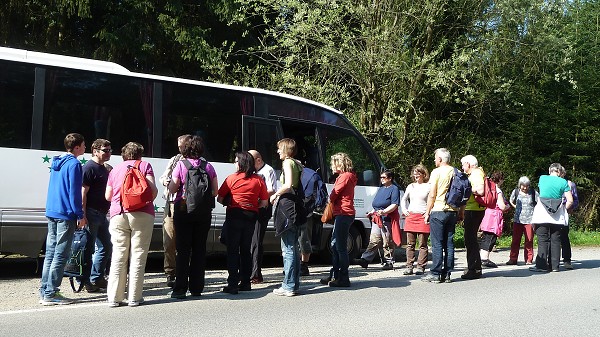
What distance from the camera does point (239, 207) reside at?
9.17 metres

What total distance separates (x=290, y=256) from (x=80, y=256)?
252cm

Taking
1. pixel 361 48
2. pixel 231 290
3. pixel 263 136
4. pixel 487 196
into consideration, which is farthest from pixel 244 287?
pixel 361 48

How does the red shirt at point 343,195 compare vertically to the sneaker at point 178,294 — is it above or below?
above

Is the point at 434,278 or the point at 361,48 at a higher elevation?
the point at 361,48

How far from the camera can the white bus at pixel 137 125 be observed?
10297 millimetres

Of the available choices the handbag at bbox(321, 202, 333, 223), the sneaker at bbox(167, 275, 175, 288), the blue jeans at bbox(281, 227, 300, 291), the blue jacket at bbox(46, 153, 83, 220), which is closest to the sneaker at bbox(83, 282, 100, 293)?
the sneaker at bbox(167, 275, 175, 288)

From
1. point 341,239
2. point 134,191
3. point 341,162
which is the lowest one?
point 341,239

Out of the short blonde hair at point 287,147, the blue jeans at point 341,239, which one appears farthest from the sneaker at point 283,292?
the short blonde hair at point 287,147

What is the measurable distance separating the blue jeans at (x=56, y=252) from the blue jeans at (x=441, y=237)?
5090mm

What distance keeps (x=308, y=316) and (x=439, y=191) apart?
3682 mm

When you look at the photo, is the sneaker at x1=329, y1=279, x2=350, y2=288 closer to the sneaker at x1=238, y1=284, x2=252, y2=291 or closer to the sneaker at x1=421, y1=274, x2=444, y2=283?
the sneaker at x1=238, y1=284, x2=252, y2=291

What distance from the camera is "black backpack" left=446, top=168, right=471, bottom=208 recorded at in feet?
34.8

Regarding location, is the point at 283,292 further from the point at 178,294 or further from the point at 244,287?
the point at 178,294

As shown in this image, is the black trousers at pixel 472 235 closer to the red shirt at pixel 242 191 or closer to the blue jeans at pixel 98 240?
the red shirt at pixel 242 191
